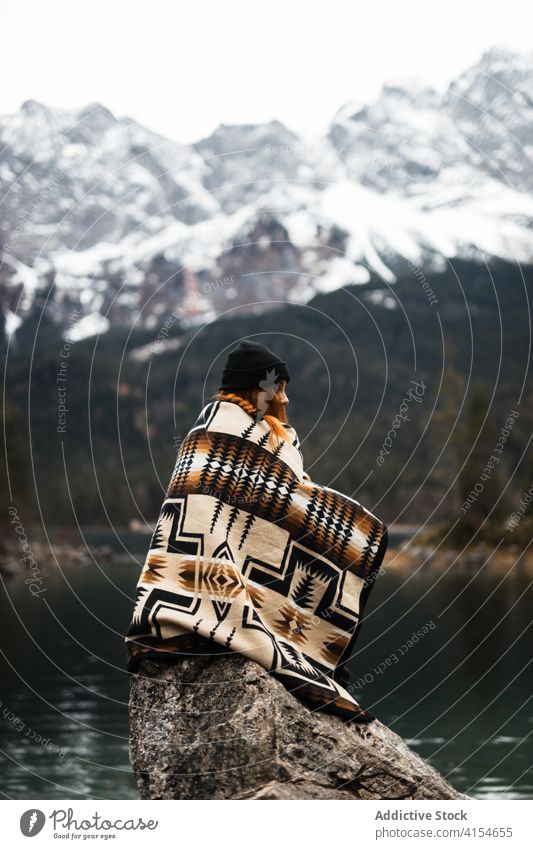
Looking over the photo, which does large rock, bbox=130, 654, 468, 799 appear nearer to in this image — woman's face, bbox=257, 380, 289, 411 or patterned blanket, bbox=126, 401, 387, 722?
patterned blanket, bbox=126, 401, 387, 722

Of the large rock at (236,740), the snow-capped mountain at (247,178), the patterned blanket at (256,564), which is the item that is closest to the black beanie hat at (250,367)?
the patterned blanket at (256,564)

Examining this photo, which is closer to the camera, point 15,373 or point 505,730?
point 505,730

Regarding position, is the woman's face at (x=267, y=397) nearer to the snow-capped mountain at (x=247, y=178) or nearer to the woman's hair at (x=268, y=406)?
the woman's hair at (x=268, y=406)

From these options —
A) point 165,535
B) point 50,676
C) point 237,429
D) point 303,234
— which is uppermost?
point 303,234

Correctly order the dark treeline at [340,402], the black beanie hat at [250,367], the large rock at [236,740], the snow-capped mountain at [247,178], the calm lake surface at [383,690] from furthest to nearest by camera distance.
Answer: the dark treeline at [340,402], the calm lake surface at [383,690], the snow-capped mountain at [247,178], the black beanie hat at [250,367], the large rock at [236,740]

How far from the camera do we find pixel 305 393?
445 ft

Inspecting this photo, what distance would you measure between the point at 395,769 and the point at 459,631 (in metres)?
20.5

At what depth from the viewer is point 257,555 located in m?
4.98

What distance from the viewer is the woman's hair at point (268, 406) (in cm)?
504

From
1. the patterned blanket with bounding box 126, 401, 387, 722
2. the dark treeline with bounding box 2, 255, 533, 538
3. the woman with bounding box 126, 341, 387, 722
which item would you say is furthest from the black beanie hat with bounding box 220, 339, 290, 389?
the dark treeline with bounding box 2, 255, 533, 538

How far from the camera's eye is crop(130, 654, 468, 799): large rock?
4746 mm

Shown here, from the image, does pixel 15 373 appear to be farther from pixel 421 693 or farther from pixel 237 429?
pixel 237 429
